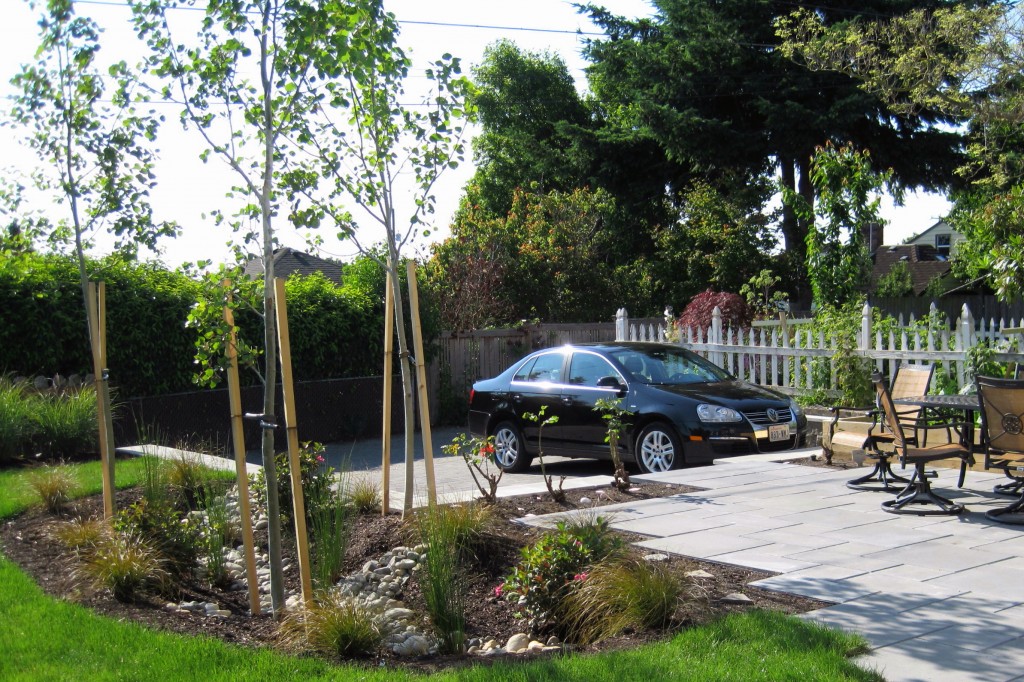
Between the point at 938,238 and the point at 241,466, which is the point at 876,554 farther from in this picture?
the point at 938,238

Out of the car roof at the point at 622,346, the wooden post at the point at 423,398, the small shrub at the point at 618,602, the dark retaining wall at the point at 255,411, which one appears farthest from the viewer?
the dark retaining wall at the point at 255,411

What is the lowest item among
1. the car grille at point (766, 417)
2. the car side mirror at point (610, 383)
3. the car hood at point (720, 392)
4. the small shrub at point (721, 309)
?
the car grille at point (766, 417)

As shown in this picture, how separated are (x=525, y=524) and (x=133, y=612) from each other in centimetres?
305

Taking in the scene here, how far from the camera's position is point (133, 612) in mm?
5566

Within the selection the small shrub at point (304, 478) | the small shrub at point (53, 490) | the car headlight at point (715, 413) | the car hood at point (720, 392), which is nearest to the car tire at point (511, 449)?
the car hood at point (720, 392)

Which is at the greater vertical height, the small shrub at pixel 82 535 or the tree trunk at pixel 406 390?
the tree trunk at pixel 406 390

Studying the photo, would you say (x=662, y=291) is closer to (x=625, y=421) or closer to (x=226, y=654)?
(x=625, y=421)

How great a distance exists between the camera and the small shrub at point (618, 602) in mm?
5125

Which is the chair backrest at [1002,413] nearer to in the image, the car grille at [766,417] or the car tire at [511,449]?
the car grille at [766,417]

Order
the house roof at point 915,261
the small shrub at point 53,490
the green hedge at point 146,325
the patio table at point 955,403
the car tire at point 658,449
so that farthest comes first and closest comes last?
the house roof at point 915,261, the green hedge at point 146,325, the car tire at point 658,449, the patio table at point 955,403, the small shrub at point 53,490

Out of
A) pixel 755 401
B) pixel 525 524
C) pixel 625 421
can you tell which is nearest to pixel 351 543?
pixel 525 524

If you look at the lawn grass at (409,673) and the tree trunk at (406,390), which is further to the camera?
the tree trunk at (406,390)

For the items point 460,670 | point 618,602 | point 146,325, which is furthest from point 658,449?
point 146,325

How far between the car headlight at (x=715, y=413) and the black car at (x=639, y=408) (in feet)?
0.04
